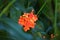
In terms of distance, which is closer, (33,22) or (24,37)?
(24,37)

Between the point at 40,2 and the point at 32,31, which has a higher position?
the point at 40,2

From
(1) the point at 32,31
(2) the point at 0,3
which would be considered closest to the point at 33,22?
(1) the point at 32,31

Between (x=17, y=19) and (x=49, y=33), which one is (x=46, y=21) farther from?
(x=17, y=19)

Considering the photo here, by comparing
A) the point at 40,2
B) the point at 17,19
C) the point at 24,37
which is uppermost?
the point at 40,2
